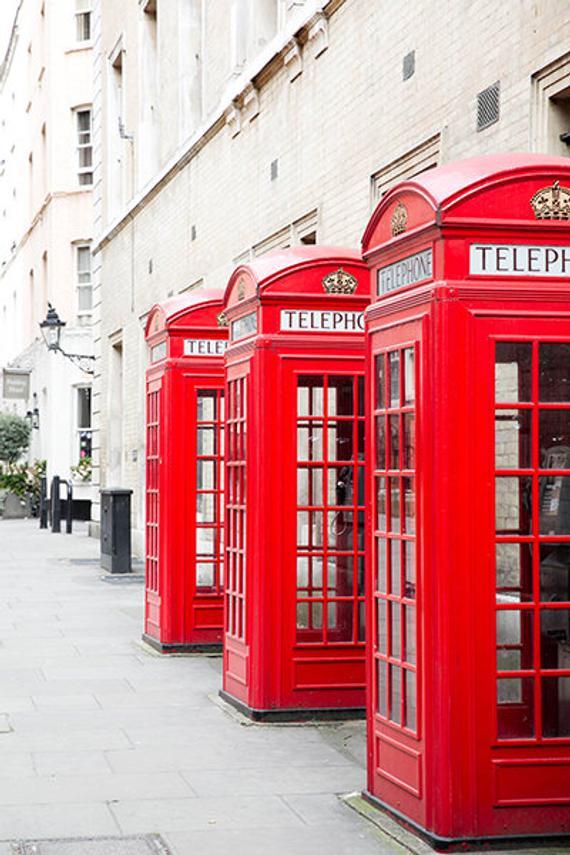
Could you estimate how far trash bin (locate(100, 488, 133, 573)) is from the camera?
792 inches

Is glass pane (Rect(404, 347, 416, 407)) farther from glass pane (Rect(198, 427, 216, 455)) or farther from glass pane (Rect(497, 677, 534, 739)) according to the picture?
glass pane (Rect(198, 427, 216, 455))

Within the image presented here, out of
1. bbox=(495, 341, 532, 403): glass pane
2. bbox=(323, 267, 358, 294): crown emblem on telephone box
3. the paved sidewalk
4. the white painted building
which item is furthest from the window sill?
bbox=(495, 341, 532, 403): glass pane

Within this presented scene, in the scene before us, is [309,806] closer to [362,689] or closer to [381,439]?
[381,439]

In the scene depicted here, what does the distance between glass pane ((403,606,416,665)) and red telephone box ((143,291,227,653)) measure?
569 cm

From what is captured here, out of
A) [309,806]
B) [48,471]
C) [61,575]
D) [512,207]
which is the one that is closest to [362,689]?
[309,806]

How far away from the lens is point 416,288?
630 centimetres

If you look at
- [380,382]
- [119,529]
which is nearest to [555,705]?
[380,382]

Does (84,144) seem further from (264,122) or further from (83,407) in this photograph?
(264,122)

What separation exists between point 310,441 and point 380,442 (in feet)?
7.45

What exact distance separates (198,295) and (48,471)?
27728 millimetres

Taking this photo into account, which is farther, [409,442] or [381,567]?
[381,567]

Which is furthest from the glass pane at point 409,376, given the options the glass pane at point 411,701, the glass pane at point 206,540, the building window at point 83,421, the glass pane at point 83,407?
the glass pane at point 83,407

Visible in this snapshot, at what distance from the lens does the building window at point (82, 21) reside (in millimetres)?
39344

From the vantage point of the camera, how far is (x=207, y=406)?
12.0m
